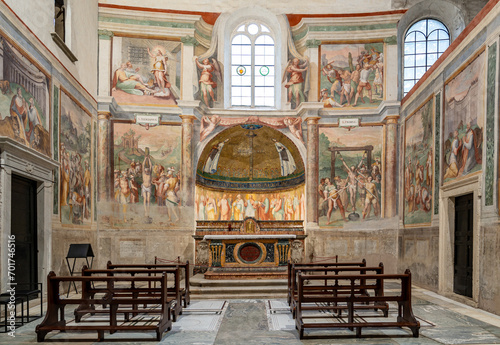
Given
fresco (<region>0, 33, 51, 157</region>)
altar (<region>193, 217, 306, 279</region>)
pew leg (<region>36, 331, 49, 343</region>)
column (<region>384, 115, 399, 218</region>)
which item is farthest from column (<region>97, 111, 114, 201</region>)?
column (<region>384, 115, 399, 218</region>)

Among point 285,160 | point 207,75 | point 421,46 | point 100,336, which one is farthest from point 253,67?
point 100,336

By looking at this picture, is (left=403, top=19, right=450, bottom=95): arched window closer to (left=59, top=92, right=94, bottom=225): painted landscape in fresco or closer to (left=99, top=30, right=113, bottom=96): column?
(left=99, top=30, right=113, bottom=96): column

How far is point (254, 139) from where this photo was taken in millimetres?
18688

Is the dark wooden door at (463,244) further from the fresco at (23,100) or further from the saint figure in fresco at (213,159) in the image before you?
the fresco at (23,100)

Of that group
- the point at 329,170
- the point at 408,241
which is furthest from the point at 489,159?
the point at 329,170

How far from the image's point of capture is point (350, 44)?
17.2 m

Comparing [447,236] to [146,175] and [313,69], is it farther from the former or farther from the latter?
[146,175]

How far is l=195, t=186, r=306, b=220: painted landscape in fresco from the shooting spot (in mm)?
18281

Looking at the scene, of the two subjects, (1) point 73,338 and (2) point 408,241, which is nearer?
(1) point 73,338

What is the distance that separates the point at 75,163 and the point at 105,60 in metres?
4.65

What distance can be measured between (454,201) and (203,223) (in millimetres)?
8306

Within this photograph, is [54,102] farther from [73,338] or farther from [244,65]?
[244,65]

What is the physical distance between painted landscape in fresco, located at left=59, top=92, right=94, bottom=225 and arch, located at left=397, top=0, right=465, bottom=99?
36.4 feet

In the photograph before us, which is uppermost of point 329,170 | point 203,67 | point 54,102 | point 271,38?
point 271,38
